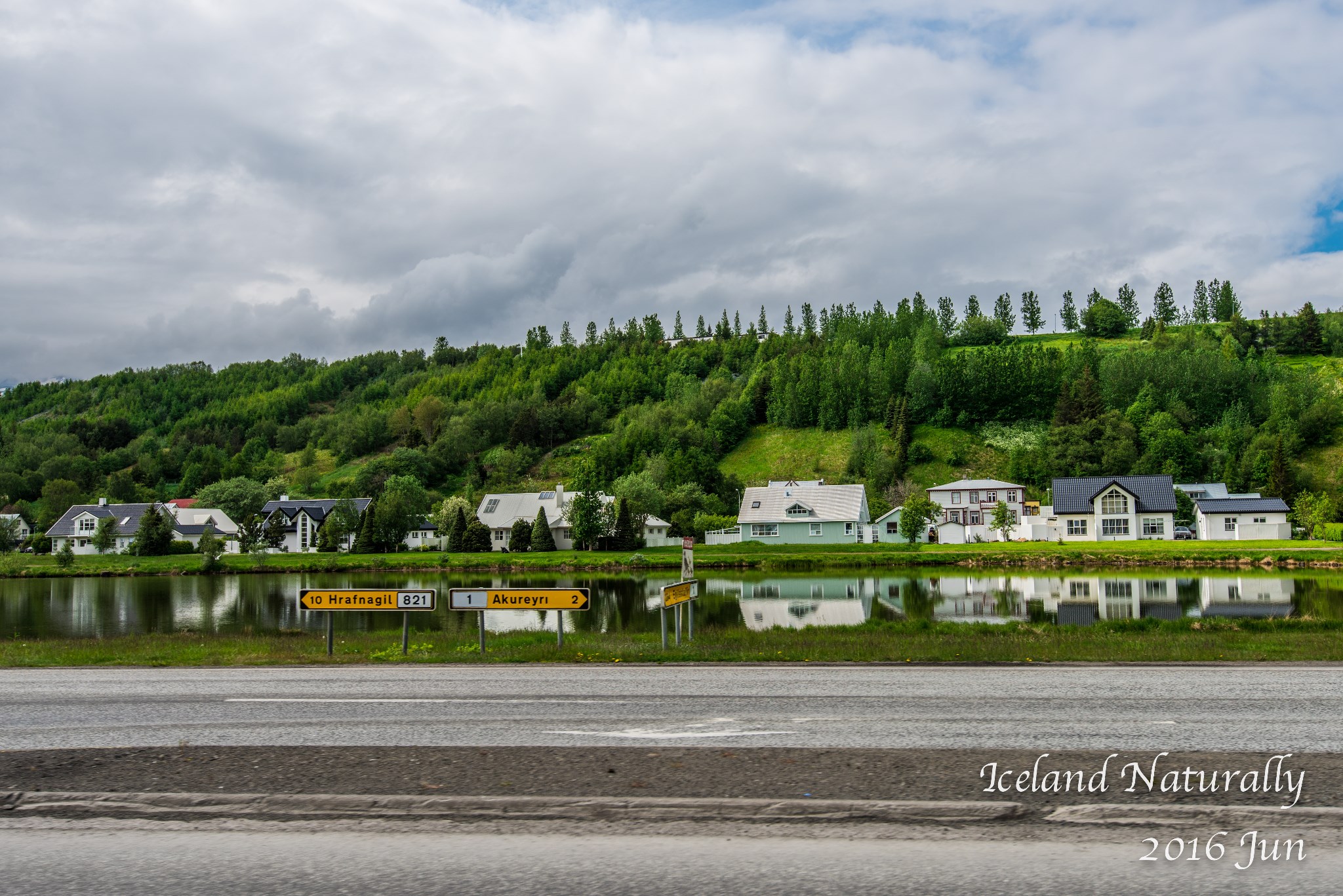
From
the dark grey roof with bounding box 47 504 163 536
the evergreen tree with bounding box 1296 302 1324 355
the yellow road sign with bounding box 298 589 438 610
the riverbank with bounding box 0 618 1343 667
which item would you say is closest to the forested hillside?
the evergreen tree with bounding box 1296 302 1324 355

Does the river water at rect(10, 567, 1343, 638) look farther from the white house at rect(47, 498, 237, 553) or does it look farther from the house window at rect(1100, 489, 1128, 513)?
the white house at rect(47, 498, 237, 553)

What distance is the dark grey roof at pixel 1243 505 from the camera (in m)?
88.1

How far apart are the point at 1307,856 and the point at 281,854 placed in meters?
7.03

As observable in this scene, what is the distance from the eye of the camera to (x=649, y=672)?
16453 millimetres

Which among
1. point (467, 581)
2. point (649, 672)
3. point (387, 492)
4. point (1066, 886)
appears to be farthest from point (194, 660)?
point (387, 492)

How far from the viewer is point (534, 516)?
107438 mm

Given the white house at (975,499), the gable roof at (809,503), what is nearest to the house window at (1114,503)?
the white house at (975,499)

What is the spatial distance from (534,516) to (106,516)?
175 ft

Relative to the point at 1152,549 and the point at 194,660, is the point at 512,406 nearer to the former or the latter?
the point at 1152,549

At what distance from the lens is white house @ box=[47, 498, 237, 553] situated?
105 m

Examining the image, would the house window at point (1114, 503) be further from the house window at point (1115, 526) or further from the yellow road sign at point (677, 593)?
the yellow road sign at point (677, 593)

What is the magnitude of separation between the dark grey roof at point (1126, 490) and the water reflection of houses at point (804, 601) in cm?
4289

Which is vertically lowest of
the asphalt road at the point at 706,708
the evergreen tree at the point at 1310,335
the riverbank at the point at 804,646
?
the riverbank at the point at 804,646

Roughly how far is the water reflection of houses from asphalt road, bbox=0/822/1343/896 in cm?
2080
